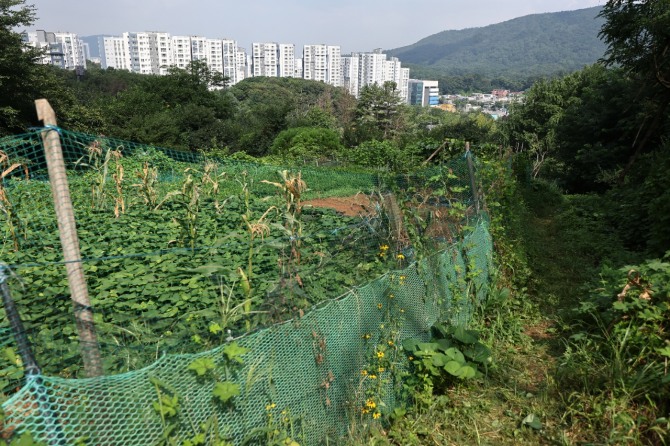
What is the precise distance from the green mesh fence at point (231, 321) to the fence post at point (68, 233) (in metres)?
0.08

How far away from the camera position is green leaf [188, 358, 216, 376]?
1.68m

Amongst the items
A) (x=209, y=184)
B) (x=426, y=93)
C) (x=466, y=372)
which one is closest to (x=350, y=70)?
→ (x=426, y=93)

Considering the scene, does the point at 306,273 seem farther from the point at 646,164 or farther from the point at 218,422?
the point at 646,164

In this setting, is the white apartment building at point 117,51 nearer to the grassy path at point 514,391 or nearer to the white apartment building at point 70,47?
the white apartment building at point 70,47

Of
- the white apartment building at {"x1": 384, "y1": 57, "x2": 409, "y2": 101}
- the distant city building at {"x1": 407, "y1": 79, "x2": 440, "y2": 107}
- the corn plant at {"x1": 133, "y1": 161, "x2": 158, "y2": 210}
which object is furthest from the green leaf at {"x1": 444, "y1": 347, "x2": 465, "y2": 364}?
the white apartment building at {"x1": 384, "y1": 57, "x2": 409, "y2": 101}

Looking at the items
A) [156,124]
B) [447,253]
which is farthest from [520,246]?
[156,124]

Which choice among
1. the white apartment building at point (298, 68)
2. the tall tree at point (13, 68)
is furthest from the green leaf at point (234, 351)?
the white apartment building at point (298, 68)

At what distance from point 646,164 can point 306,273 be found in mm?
7078

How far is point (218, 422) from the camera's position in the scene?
1742mm

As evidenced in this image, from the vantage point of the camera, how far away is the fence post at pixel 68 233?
69.8 inches

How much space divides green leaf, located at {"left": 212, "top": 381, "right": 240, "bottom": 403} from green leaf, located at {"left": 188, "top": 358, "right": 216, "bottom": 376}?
3.1 inches

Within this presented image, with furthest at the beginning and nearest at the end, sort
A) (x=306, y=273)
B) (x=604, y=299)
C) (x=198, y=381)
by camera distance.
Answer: (x=604, y=299) < (x=306, y=273) < (x=198, y=381)

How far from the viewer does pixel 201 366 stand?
66.4 inches

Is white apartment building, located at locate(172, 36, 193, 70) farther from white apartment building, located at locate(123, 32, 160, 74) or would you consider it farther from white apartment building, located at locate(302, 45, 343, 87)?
white apartment building, located at locate(302, 45, 343, 87)
